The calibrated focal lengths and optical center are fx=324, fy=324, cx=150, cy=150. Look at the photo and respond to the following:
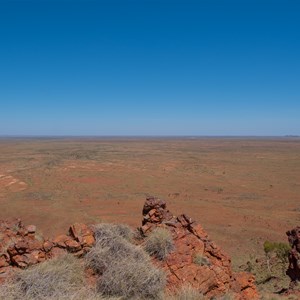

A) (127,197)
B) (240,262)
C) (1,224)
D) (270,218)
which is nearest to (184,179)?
(127,197)

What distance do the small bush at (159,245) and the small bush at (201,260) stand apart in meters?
0.62

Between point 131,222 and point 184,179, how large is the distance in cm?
2181

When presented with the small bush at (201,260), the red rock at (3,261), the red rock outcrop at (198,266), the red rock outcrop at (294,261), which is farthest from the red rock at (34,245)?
the red rock outcrop at (294,261)

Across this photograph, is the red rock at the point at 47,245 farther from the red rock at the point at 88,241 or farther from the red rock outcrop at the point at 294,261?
the red rock outcrop at the point at 294,261

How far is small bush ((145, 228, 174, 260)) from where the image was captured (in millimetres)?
7699

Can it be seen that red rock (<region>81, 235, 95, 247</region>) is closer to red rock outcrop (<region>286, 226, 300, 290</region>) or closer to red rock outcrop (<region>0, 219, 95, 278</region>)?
red rock outcrop (<region>0, 219, 95, 278</region>)

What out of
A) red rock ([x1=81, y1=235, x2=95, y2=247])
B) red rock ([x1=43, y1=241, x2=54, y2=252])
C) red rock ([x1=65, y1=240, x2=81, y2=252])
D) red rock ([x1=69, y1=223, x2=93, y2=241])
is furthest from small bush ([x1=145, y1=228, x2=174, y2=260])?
red rock ([x1=43, y1=241, x2=54, y2=252])

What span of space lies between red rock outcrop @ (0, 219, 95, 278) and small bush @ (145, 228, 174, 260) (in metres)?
1.39

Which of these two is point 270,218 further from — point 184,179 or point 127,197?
point 184,179

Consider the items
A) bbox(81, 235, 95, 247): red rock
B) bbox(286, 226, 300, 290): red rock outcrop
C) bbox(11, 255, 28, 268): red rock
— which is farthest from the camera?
bbox(286, 226, 300, 290): red rock outcrop

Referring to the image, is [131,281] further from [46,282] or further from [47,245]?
[47,245]

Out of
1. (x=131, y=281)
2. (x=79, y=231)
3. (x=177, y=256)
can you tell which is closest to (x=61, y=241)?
(x=79, y=231)

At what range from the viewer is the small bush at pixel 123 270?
6.17 m

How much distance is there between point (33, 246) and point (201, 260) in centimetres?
388
